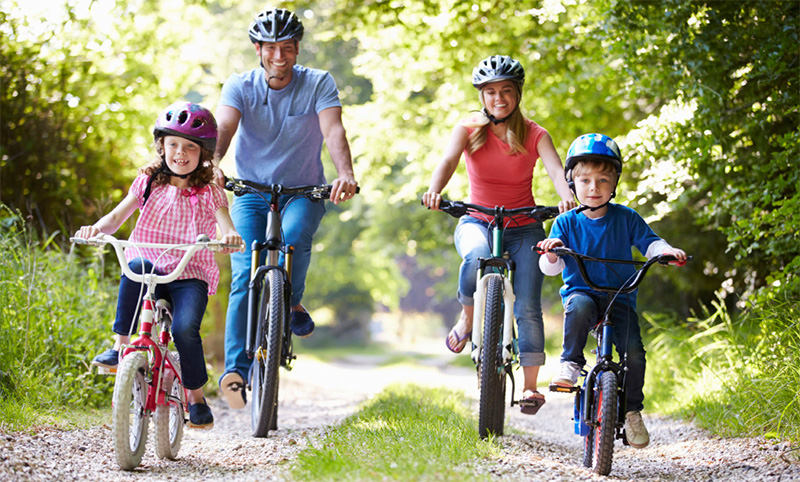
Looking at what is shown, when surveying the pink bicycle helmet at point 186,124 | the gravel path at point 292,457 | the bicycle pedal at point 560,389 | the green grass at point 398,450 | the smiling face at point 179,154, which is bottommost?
the gravel path at point 292,457

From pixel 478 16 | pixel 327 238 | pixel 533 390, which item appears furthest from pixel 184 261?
pixel 327 238

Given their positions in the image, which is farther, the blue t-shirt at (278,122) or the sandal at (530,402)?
the blue t-shirt at (278,122)

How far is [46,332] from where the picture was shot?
19.1ft

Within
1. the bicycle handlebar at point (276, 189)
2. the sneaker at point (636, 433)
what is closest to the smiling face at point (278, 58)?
the bicycle handlebar at point (276, 189)

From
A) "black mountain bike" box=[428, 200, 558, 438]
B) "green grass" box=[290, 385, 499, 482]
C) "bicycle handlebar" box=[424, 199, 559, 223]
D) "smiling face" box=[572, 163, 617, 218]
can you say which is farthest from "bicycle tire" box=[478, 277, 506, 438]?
"smiling face" box=[572, 163, 617, 218]

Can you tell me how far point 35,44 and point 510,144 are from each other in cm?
527

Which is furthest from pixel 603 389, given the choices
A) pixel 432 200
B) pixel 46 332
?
Result: pixel 46 332

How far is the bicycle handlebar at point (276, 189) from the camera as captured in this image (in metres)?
4.91

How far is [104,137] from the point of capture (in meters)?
9.00

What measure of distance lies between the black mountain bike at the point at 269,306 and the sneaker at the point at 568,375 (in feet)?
5.17

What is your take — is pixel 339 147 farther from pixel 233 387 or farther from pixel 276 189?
pixel 233 387

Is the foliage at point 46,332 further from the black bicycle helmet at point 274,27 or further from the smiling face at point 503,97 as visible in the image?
the smiling face at point 503,97

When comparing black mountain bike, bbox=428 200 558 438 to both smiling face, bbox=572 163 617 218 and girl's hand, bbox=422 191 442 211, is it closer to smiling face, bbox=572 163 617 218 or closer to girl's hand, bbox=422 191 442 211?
girl's hand, bbox=422 191 442 211

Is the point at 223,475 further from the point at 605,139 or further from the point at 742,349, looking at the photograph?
the point at 742,349
